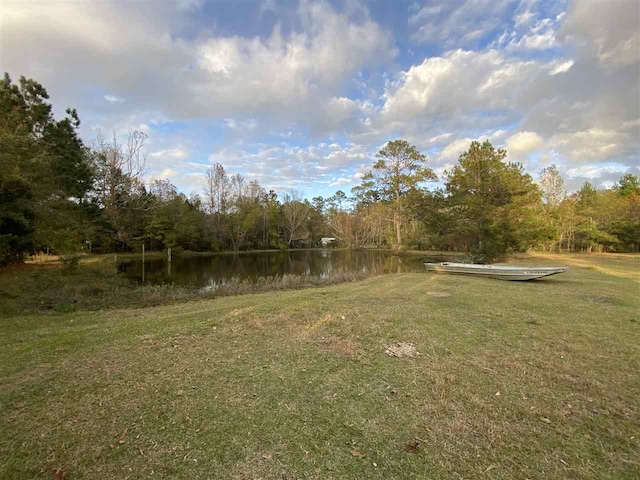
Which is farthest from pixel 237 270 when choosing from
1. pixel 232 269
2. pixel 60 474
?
pixel 60 474

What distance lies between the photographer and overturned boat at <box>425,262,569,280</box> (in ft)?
34.8

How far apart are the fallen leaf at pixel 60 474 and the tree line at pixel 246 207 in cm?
1041

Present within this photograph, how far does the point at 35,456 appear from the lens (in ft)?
6.44

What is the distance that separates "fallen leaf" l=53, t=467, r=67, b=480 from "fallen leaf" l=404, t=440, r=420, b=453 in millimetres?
2244

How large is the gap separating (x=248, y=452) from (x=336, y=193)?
67.5m

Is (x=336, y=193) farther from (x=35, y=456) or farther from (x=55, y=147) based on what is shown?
(x=35, y=456)


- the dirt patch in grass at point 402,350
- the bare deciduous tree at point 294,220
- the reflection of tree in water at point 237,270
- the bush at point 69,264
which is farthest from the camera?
the bare deciduous tree at point 294,220

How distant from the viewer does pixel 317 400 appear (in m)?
2.83

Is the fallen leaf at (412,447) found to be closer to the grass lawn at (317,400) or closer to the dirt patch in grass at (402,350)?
the grass lawn at (317,400)

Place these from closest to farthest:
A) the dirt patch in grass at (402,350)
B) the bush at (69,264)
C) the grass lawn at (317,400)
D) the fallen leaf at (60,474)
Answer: the fallen leaf at (60,474) → the grass lawn at (317,400) → the dirt patch in grass at (402,350) → the bush at (69,264)

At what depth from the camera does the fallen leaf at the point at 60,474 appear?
1.80 m

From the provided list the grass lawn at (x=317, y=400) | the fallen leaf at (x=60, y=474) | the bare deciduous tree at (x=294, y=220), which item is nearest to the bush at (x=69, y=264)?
the grass lawn at (x=317, y=400)

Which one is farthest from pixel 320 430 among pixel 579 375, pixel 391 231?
pixel 391 231

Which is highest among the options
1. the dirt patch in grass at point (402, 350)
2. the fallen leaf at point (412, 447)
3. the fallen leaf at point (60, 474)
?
the fallen leaf at point (60, 474)
